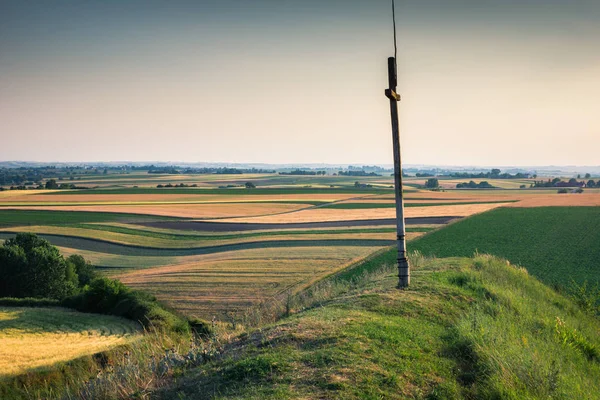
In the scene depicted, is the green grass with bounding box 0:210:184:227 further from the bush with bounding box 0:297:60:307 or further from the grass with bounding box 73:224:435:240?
the bush with bounding box 0:297:60:307

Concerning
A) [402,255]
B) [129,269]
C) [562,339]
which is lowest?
[129,269]

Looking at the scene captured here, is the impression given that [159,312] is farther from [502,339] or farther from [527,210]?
[527,210]

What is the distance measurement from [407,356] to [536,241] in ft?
129

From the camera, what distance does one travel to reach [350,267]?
3728 cm

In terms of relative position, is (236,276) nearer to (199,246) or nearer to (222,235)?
(199,246)

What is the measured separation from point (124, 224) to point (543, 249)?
4787 cm

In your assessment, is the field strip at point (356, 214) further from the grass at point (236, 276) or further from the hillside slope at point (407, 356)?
the hillside slope at point (407, 356)

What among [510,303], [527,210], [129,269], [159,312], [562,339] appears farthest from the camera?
[527,210]

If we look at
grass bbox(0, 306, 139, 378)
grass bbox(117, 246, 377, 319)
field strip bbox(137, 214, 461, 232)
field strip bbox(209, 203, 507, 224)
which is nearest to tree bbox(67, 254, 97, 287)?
grass bbox(117, 246, 377, 319)

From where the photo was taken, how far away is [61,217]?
235 ft

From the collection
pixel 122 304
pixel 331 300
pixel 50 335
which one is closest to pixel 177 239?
pixel 122 304

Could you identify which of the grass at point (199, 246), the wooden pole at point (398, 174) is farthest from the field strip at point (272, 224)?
the wooden pole at point (398, 174)

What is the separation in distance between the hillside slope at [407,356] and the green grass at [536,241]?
1677 cm

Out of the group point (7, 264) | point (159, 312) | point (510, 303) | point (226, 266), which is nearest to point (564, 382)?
point (510, 303)
